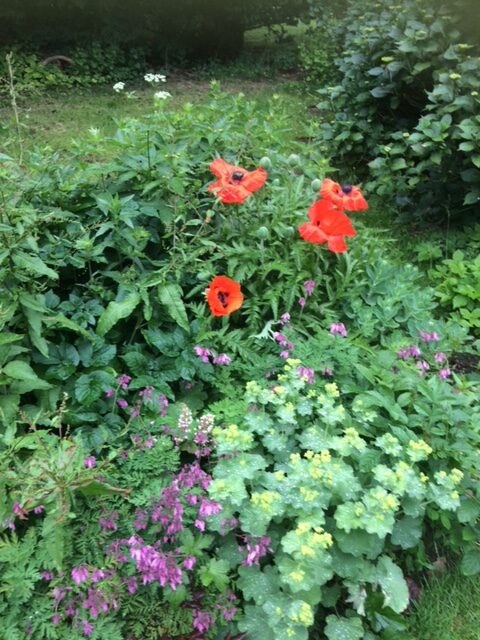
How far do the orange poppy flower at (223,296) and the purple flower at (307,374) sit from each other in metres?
0.34

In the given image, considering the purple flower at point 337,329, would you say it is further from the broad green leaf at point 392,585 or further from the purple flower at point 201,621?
the purple flower at point 201,621

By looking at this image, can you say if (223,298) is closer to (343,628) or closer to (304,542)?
(304,542)

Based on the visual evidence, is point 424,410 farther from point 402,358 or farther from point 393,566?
point 393,566

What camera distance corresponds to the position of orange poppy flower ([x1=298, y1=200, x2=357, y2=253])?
2334 mm

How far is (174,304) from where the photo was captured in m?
2.21

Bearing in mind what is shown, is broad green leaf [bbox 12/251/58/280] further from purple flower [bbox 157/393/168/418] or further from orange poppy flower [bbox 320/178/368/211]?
orange poppy flower [bbox 320/178/368/211]

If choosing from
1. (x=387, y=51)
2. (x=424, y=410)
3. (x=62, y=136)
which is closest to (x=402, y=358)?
(x=424, y=410)

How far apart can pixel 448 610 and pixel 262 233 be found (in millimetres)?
1509

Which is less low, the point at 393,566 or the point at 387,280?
the point at 387,280

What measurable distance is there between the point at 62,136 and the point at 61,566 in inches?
190

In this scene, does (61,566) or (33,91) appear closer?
(61,566)

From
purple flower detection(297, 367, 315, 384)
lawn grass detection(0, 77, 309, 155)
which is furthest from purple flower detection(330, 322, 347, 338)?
lawn grass detection(0, 77, 309, 155)

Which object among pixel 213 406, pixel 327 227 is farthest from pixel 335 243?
pixel 213 406

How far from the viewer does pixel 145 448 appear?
6.34ft
